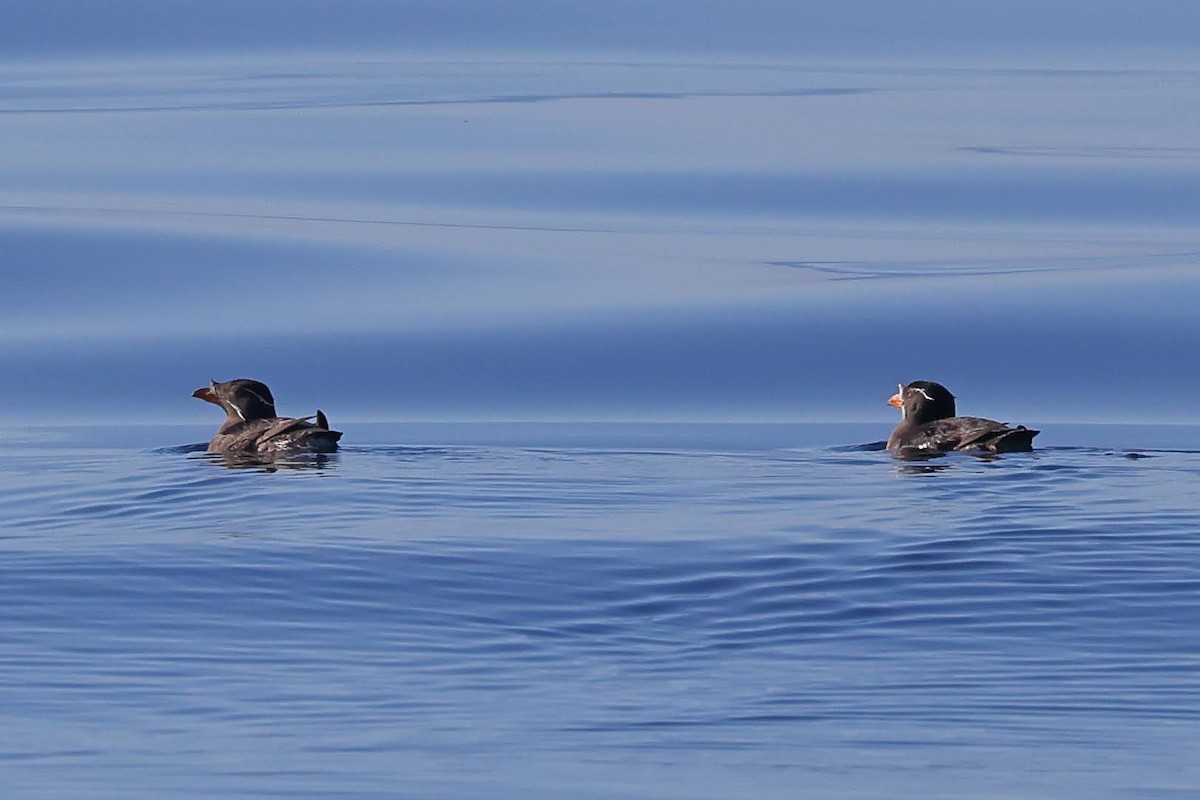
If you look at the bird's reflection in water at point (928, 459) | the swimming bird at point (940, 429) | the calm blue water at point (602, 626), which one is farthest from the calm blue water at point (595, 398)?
the swimming bird at point (940, 429)

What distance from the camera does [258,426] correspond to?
12914 millimetres

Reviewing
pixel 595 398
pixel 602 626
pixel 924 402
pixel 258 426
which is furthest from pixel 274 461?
pixel 602 626

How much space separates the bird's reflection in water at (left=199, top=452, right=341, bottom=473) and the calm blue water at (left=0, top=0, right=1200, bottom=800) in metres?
0.09

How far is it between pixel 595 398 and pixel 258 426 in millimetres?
2704

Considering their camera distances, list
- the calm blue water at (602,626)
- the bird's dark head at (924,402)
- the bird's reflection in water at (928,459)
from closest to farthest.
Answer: the calm blue water at (602,626)
the bird's reflection in water at (928,459)
the bird's dark head at (924,402)

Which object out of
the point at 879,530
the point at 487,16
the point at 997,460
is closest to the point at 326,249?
the point at 997,460

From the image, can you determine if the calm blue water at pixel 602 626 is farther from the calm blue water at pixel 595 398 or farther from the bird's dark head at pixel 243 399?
the bird's dark head at pixel 243 399

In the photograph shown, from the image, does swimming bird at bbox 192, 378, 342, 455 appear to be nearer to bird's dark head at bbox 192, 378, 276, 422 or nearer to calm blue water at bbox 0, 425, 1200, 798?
bird's dark head at bbox 192, 378, 276, 422

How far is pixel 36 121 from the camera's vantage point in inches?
1031

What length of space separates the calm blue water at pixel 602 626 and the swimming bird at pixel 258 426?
0.21 metres

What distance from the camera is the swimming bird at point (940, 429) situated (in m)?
12.4

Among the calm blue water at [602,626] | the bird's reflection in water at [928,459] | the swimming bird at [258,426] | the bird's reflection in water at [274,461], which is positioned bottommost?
the calm blue water at [602,626]

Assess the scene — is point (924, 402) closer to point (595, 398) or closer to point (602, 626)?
point (595, 398)

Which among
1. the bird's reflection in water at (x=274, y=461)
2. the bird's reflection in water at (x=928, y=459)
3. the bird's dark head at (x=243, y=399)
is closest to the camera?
the bird's reflection in water at (x=928, y=459)
